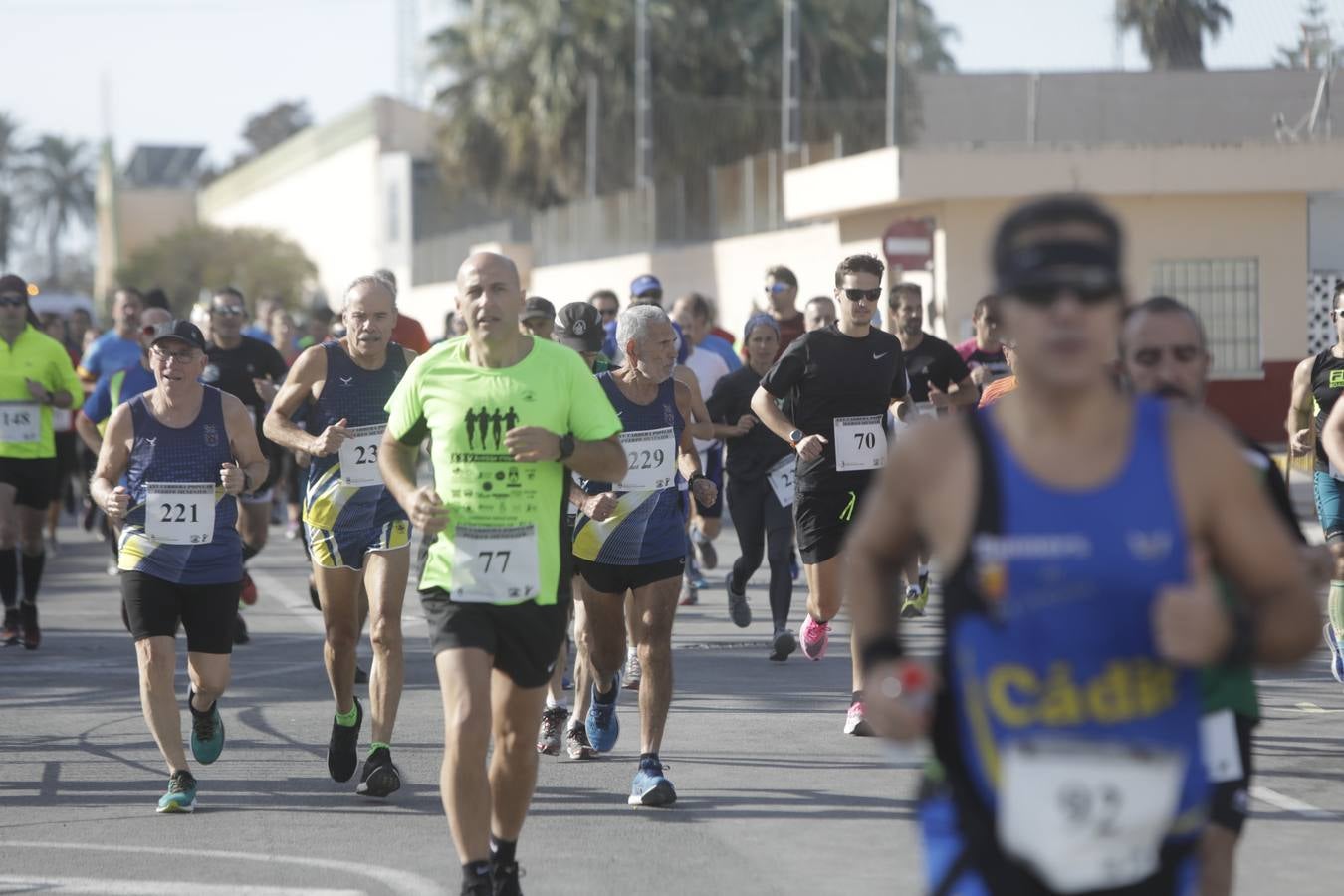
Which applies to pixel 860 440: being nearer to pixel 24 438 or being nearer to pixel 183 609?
pixel 183 609

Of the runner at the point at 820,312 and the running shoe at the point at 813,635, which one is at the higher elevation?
the runner at the point at 820,312

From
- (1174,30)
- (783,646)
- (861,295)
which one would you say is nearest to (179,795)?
(861,295)

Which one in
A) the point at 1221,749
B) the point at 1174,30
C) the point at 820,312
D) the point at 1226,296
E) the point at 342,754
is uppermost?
the point at 1174,30

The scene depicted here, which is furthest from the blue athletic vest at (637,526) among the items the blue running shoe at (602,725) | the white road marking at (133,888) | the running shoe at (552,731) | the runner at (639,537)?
the white road marking at (133,888)

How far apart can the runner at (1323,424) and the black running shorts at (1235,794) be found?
4.80 m

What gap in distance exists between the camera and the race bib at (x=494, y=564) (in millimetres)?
6168

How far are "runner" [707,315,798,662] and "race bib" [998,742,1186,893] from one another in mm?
8436

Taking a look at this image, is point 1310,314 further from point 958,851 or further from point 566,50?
point 566,50

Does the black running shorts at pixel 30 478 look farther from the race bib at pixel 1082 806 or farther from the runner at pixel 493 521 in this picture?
the race bib at pixel 1082 806

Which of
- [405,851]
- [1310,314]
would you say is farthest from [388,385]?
[1310,314]

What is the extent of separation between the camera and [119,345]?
1567cm

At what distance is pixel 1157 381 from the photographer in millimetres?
4875

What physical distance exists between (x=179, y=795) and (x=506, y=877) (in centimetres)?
214

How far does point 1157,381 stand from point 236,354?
9.60 meters
